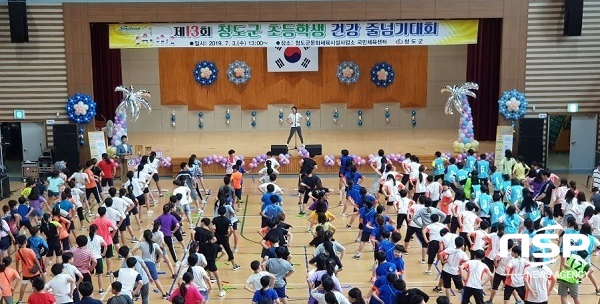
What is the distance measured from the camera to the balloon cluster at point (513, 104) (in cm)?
2525

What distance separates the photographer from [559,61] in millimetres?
25453

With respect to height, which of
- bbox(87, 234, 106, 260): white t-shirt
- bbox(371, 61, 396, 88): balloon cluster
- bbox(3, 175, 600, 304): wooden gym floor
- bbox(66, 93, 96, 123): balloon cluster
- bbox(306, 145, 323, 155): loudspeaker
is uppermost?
bbox(371, 61, 396, 88): balloon cluster

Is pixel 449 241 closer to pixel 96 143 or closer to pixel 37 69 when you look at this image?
pixel 96 143

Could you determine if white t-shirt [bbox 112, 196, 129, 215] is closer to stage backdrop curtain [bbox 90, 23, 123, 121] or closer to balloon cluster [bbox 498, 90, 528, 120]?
stage backdrop curtain [bbox 90, 23, 123, 121]

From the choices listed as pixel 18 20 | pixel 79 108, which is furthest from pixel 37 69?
pixel 79 108

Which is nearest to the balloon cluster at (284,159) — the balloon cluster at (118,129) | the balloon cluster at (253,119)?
the balloon cluster at (118,129)

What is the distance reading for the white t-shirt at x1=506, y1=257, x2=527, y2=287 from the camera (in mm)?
13094

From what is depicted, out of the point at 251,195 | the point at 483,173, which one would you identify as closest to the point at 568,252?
the point at 483,173

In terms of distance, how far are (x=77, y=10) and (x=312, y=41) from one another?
743 centimetres

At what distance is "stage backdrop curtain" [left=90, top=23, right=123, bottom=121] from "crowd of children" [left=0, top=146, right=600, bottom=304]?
791 cm

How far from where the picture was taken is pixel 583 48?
2538 centimetres

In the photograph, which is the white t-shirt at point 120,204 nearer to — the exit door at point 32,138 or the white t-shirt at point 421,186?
the white t-shirt at point 421,186

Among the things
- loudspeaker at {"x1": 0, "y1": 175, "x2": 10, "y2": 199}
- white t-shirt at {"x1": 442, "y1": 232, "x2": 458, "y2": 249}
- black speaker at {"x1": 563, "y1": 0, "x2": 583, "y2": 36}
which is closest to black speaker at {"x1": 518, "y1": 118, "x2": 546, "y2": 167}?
black speaker at {"x1": 563, "y1": 0, "x2": 583, "y2": 36}

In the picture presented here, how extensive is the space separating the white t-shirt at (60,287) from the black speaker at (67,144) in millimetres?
12994
